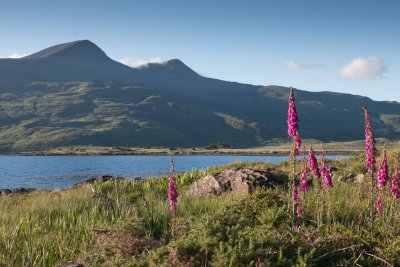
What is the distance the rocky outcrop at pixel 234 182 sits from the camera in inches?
630

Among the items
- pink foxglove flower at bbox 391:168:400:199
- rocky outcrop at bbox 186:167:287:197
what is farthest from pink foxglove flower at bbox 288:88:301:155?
rocky outcrop at bbox 186:167:287:197

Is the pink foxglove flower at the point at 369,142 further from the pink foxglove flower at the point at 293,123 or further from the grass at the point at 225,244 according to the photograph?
the pink foxglove flower at the point at 293,123

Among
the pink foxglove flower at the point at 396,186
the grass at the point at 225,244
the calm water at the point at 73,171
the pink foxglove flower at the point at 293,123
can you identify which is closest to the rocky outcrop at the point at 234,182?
the grass at the point at 225,244

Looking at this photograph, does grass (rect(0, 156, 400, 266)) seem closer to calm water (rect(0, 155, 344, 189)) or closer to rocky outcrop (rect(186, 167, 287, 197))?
rocky outcrop (rect(186, 167, 287, 197))

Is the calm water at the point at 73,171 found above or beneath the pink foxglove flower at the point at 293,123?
beneath

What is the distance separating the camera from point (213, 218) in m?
6.62

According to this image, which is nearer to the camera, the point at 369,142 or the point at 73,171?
the point at 369,142

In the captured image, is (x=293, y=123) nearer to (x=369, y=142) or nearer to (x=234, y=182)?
(x=369, y=142)

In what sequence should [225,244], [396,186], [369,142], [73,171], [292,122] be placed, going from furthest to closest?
[73,171], [396,186], [369,142], [292,122], [225,244]

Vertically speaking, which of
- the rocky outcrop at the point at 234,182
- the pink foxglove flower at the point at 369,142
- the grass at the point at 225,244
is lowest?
the rocky outcrop at the point at 234,182

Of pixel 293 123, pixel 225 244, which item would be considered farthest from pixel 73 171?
pixel 225 244

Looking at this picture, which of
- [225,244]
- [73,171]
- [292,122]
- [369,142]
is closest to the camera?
[225,244]

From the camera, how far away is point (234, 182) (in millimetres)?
16359

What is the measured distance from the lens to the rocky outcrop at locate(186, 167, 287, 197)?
1599 cm
